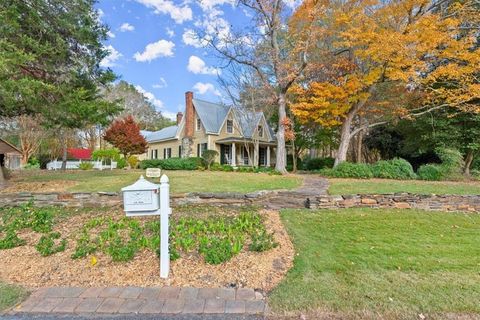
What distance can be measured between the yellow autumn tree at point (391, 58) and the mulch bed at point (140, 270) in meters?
11.3

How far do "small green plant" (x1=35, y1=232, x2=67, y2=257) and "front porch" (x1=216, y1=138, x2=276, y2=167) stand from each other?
17.8 m

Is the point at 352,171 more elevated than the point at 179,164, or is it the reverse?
the point at 179,164

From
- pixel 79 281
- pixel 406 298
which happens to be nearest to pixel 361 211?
pixel 406 298

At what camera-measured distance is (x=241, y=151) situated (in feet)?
80.8

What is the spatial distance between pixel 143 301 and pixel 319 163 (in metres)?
19.2

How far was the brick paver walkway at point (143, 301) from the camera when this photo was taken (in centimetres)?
282

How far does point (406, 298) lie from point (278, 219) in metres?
2.94

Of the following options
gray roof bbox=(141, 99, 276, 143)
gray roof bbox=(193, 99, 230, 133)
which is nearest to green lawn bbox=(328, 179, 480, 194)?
gray roof bbox=(141, 99, 276, 143)

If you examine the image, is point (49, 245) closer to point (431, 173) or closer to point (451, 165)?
point (431, 173)

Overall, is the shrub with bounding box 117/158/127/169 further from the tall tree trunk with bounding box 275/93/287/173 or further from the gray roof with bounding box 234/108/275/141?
the tall tree trunk with bounding box 275/93/287/173

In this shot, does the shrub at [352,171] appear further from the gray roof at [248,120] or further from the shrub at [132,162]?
the shrub at [132,162]

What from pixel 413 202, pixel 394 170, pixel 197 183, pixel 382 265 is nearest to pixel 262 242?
pixel 382 265

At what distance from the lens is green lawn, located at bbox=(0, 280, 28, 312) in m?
2.93

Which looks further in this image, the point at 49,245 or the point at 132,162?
the point at 132,162
